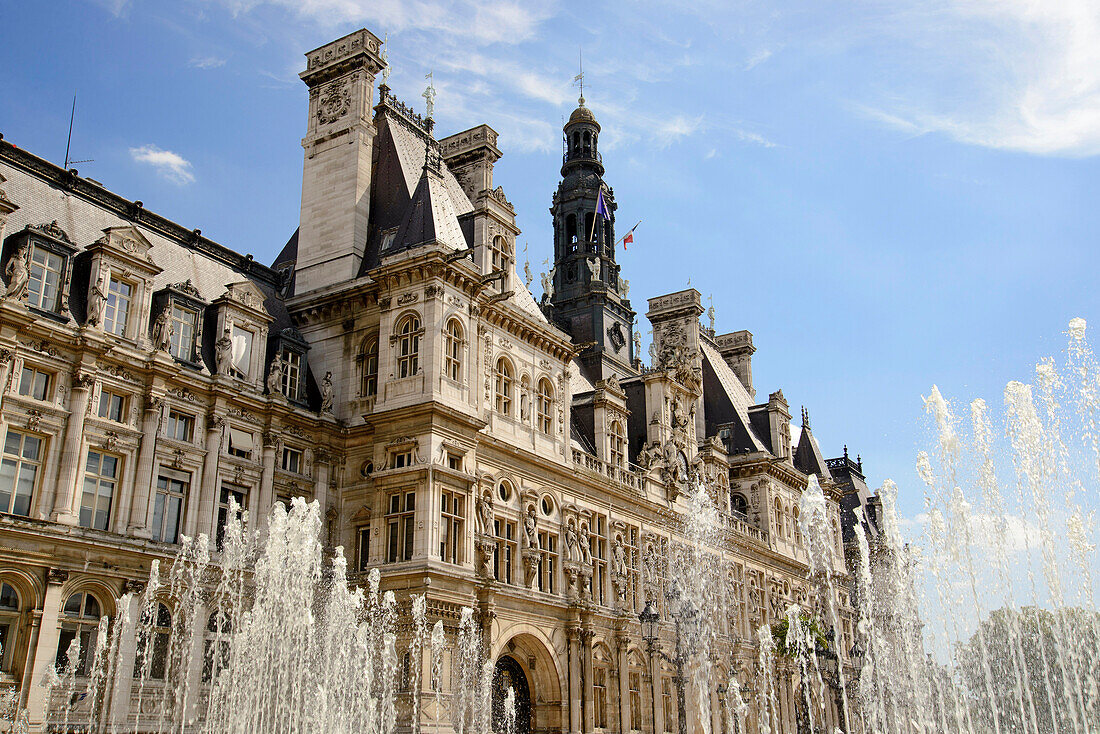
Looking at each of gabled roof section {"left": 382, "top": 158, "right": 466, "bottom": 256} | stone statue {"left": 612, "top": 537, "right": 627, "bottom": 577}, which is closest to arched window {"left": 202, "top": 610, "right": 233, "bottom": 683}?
gabled roof section {"left": 382, "top": 158, "right": 466, "bottom": 256}

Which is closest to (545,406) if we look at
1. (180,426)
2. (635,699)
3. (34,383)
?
(635,699)

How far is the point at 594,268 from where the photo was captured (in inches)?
2270

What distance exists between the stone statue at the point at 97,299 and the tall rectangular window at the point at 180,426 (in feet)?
11.2

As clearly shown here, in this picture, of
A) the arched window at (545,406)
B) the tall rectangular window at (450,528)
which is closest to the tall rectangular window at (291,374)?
the tall rectangular window at (450,528)

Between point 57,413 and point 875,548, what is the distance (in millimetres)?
65624

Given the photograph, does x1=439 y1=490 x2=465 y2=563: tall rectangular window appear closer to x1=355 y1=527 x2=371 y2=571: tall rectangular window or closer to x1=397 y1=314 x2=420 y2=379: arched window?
x1=355 y1=527 x2=371 y2=571: tall rectangular window

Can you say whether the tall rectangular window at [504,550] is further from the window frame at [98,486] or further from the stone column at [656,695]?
the window frame at [98,486]

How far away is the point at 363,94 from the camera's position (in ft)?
128

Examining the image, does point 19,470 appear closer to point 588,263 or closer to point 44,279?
point 44,279

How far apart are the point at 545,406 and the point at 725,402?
2532 centimetres

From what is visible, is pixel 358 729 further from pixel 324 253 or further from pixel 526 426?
pixel 324 253

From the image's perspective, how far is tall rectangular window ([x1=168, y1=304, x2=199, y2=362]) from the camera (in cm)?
2941

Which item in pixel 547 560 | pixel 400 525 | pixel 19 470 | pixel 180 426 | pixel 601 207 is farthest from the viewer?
pixel 601 207

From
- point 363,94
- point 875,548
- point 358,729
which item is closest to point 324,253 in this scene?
point 363,94
